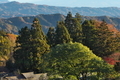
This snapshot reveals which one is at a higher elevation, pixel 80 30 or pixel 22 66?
pixel 80 30

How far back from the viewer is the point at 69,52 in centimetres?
2536

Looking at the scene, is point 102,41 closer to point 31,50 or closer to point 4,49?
point 31,50

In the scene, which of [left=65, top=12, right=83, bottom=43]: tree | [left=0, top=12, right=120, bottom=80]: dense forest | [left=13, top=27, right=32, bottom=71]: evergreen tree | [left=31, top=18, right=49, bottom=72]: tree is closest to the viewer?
[left=0, top=12, right=120, bottom=80]: dense forest

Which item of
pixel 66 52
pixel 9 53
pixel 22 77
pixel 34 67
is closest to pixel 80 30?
pixel 34 67

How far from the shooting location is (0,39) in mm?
59750

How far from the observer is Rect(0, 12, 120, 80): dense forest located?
80.3 ft

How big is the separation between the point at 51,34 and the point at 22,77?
12525mm

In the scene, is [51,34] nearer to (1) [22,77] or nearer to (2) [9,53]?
(1) [22,77]

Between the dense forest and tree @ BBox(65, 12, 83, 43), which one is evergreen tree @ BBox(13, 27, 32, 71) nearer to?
the dense forest

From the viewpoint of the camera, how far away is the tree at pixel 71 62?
80.4 ft

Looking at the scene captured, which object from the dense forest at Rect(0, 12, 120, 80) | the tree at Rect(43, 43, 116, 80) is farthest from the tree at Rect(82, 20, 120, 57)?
the tree at Rect(43, 43, 116, 80)

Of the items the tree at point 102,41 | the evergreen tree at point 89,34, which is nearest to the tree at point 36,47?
the evergreen tree at point 89,34

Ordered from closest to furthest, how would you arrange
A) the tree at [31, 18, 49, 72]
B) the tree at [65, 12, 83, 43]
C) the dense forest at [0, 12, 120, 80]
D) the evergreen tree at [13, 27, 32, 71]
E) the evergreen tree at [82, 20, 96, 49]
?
the dense forest at [0, 12, 120, 80]
the evergreen tree at [13, 27, 32, 71]
the tree at [31, 18, 49, 72]
the evergreen tree at [82, 20, 96, 49]
the tree at [65, 12, 83, 43]

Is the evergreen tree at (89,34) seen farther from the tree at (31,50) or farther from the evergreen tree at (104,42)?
the tree at (31,50)
